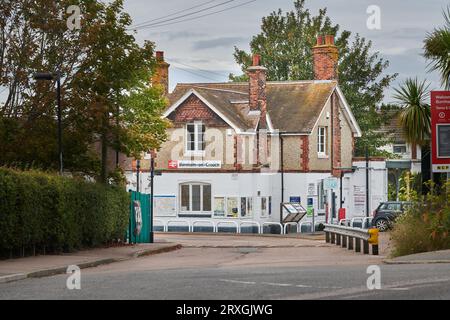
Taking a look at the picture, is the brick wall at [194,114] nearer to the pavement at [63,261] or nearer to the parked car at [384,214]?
the parked car at [384,214]

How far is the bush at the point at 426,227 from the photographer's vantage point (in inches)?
1044

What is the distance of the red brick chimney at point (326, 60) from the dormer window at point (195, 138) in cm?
1076

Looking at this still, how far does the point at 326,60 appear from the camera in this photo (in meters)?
68.2

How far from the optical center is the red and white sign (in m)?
27.3

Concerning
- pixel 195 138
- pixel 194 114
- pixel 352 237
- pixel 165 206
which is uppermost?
pixel 194 114

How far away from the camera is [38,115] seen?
35688 mm

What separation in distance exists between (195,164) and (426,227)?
1404 inches

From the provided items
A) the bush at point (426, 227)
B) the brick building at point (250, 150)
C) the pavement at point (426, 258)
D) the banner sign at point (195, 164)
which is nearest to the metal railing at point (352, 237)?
the bush at point (426, 227)

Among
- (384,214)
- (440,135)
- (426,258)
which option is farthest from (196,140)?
(426,258)

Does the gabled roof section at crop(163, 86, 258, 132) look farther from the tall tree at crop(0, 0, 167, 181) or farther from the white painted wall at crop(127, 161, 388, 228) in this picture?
the tall tree at crop(0, 0, 167, 181)

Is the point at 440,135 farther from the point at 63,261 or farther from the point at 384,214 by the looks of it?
the point at 384,214

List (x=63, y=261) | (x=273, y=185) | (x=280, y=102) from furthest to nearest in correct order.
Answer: (x=280, y=102) → (x=273, y=185) → (x=63, y=261)

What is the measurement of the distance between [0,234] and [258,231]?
34.9m
